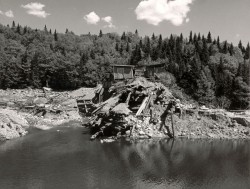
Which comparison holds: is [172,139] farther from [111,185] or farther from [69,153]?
[111,185]

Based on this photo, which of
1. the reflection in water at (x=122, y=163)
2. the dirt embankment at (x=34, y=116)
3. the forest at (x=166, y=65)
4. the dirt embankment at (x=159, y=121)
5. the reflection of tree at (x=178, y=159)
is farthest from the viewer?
the forest at (x=166, y=65)

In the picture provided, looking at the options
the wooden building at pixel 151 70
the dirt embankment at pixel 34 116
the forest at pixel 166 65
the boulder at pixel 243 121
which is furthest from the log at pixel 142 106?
the forest at pixel 166 65

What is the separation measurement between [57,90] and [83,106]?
4576cm

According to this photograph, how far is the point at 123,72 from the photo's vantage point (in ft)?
221

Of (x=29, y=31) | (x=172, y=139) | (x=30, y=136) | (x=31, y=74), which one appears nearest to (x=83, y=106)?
(x=30, y=136)

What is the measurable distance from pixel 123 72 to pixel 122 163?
35.0 metres

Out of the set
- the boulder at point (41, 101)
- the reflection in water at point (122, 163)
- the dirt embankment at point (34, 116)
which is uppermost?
the boulder at point (41, 101)

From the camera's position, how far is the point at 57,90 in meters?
112

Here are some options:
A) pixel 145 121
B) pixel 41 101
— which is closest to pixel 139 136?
pixel 145 121

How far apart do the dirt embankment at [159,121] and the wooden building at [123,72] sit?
1370cm

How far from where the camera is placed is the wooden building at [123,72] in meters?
66.7

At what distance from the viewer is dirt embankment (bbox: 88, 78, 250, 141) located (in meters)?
47.4

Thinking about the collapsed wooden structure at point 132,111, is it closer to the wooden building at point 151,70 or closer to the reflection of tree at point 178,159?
the reflection of tree at point 178,159

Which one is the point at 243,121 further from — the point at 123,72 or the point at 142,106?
the point at 123,72
